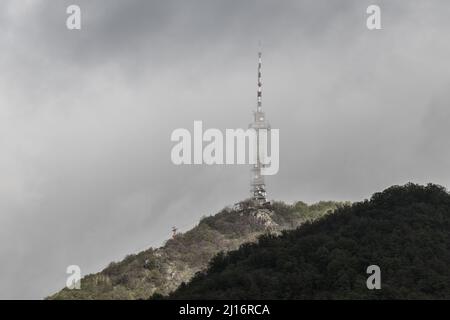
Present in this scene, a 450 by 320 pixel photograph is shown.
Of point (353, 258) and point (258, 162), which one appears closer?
point (353, 258)

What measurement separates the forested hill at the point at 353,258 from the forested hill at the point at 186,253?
5050 centimetres

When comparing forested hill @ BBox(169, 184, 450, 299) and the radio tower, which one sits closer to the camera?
forested hill @ BBox(169, 184, 450, 299)

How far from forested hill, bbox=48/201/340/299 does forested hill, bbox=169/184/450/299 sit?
5050 centimetres

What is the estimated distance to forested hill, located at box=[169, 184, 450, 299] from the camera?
63969 mm

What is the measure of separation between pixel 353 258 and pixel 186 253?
254 feet

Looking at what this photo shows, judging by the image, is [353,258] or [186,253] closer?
[353,258]

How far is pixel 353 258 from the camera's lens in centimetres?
6806

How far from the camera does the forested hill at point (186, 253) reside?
12800cm

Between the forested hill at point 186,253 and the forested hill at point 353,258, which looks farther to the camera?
the forested hill at point 186,253

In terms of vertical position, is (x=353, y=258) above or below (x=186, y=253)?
below

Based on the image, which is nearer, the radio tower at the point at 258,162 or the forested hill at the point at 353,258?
the forested hill at the point at 353,258

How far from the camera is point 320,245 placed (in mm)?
74125
